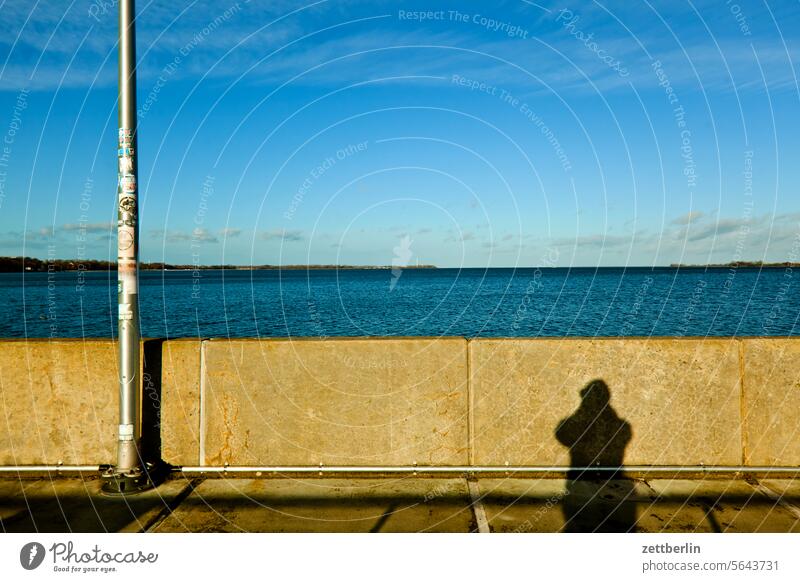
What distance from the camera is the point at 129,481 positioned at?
5555mm

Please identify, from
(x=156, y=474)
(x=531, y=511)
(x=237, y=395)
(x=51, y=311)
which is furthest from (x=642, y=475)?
(x=51, y=311)

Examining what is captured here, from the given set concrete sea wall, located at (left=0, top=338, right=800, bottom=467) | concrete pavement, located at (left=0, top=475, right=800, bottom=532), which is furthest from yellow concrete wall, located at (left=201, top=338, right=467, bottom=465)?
concrete pavement, located at (left=0, top=475, right=800, bottom=532)

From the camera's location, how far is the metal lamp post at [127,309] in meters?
5.63

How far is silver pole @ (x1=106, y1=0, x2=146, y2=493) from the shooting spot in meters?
5.63

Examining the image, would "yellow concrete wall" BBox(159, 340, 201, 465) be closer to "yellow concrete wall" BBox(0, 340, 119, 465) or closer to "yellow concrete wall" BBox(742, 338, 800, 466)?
"yellow concrete wall" BBox(0, 340, 119, 465)

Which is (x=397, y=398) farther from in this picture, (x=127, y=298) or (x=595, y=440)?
(x=127, y=298)

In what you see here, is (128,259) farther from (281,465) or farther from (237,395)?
(281,465)

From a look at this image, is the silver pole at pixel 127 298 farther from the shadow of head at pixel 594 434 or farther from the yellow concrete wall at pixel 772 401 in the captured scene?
the yellow concrete wall at pixel 772 401

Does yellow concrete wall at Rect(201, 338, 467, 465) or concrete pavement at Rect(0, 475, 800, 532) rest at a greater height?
yellow concrete wall at Rect(201, 338, 467, 465)

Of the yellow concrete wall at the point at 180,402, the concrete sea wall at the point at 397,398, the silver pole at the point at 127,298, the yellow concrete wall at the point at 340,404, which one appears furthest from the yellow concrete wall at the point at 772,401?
the silver pole at the point at 127,298

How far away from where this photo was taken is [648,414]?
6016 mm

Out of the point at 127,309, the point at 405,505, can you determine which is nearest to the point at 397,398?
the point at 405,505

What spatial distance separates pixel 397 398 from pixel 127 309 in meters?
2.82

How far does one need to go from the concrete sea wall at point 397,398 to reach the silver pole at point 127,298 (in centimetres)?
41
